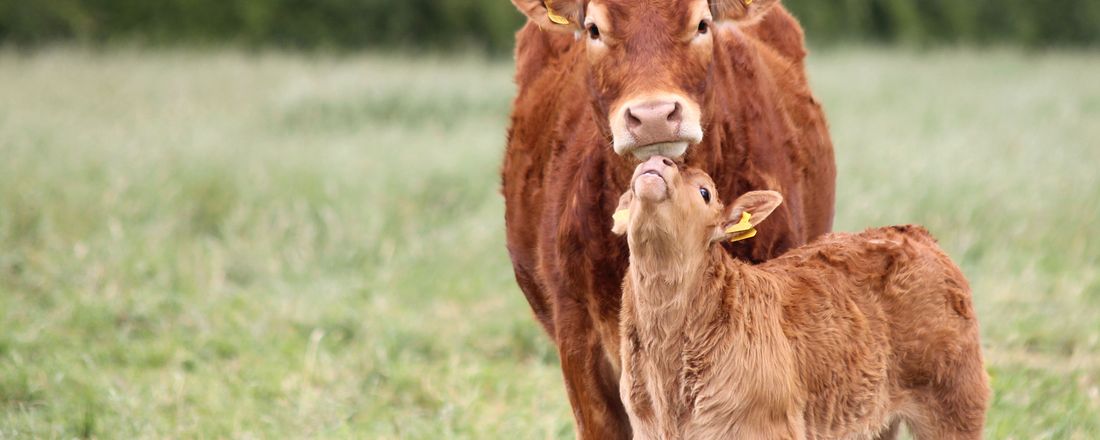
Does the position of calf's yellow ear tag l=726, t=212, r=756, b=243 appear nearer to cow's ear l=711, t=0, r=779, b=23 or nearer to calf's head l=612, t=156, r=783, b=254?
calf's head l=612, t=156, r=783, b=254

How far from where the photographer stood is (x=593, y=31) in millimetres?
4242

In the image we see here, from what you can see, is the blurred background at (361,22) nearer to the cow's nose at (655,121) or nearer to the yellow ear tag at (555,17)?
the yellow ear tag at (555,17)

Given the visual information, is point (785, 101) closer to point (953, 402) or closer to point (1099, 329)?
point (953, 402)

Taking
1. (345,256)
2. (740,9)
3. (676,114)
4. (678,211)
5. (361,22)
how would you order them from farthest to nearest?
(361,22)
(345,256)
(740,9)
(676,114)
(678,211)

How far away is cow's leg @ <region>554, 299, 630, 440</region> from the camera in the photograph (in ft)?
14.9

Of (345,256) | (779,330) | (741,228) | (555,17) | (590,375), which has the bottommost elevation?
(345,256)

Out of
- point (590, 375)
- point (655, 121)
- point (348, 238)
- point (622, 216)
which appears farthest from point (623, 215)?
point (348, 238)

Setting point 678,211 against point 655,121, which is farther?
point 655,121

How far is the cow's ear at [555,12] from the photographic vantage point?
4.51 metres

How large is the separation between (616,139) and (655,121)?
0.16 meters

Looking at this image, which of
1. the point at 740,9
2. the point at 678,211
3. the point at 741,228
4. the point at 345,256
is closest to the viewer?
the point at 678,211

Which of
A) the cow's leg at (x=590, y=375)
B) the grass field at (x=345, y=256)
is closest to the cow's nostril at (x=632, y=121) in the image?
the cow's leg at (x=590, y=375)

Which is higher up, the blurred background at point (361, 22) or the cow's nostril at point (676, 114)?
the cow's nostril at point (676, 114)

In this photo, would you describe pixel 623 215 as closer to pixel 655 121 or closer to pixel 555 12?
pixel 655 121
